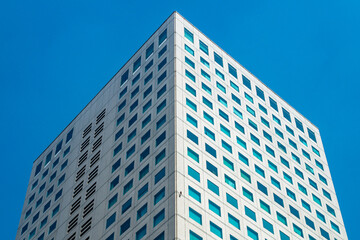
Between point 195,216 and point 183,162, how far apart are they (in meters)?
5.97

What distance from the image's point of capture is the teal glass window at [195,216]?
60928 mm

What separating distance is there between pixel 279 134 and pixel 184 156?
928 inches

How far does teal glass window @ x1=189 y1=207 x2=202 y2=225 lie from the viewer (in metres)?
60.9

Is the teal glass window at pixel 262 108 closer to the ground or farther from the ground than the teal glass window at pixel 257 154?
farther from the ground

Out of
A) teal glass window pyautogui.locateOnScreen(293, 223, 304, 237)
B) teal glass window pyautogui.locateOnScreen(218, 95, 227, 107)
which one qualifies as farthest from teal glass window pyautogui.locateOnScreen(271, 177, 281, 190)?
teal glass window pyautogui.locateOnScreen(218, 95, 227, 107)

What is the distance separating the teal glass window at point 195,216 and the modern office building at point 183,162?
120 mm

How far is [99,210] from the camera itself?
71.7 metres

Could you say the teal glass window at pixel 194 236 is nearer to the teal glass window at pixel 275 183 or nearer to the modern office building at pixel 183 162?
the modern office building at pixel 183 162

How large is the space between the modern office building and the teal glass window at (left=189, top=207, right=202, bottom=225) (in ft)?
0.39

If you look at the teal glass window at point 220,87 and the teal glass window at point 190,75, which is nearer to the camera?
the teal glass window at point 190,75

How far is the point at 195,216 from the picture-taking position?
61.3 m

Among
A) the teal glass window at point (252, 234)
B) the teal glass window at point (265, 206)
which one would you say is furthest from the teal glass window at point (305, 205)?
the teal glass window at point (252, 234)

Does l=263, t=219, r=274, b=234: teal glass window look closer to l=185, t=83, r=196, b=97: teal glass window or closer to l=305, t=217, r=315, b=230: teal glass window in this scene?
l=305, t=217, r=315, b=230: teal glass window

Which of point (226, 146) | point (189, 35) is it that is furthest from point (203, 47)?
point (226, 146)
